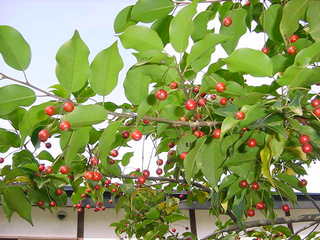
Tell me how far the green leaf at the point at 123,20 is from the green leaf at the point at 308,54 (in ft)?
2.40

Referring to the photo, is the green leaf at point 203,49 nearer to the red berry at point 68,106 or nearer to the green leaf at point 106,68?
the green leaf at point 106,68

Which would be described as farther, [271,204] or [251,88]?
[271,204]

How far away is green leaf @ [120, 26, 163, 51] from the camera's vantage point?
109 cm

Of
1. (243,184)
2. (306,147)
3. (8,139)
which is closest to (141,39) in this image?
(306,147)

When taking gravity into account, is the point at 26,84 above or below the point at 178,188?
above

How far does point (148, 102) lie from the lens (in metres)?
1.26

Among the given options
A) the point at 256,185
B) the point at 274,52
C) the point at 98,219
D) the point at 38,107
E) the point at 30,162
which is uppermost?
the point at 274,52

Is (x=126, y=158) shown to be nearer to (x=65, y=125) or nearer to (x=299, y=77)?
(x=65, y=125)

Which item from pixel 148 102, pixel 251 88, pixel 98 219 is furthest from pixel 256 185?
pixel 98 219

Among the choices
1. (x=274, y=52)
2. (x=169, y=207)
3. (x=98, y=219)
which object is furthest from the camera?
(x=98, y=219)

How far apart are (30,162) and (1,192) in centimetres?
21

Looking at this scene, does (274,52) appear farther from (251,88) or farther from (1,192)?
(1,192)

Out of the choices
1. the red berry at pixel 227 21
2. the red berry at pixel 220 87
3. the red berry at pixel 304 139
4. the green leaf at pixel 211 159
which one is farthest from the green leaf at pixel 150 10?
the red berry at pixel 304 139

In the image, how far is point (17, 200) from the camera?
1.77 meters
